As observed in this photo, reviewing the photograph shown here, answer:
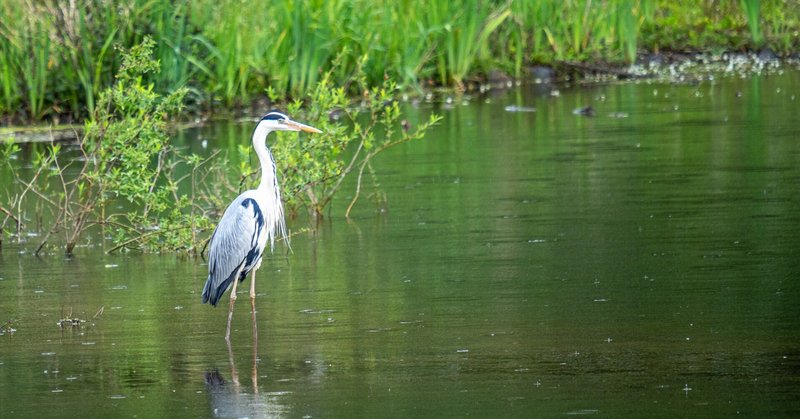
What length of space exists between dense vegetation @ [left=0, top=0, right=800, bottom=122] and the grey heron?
959 centimetres

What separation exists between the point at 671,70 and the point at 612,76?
3.42 feet

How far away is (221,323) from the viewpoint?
9.03 m

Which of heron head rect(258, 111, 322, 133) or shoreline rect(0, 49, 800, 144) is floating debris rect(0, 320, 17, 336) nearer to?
heron head rect(258, 111, 322, 133)

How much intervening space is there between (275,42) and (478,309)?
13.8 m

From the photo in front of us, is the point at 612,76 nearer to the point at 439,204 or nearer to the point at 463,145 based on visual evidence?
the point at 463,145

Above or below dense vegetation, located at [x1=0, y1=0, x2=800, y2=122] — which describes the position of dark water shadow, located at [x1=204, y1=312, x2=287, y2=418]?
below

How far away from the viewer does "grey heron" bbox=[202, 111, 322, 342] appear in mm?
9148

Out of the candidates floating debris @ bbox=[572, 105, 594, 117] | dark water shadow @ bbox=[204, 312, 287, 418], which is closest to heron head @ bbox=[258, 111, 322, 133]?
dark water shadow @ bbox=[204, 312, 287, 418]

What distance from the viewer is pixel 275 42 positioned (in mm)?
22141

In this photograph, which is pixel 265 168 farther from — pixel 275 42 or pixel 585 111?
pixel 275 42

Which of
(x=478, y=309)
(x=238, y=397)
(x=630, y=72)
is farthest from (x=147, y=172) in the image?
(x=630, y=72)

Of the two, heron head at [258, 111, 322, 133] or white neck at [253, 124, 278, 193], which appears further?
heron head at [258, 111, 322, 133]

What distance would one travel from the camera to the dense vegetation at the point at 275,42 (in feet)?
69.3

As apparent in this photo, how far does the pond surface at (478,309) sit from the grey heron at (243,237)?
0.21 metres
